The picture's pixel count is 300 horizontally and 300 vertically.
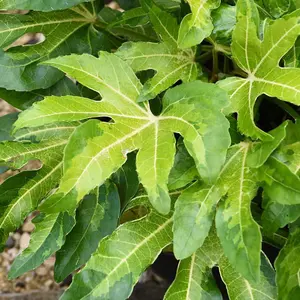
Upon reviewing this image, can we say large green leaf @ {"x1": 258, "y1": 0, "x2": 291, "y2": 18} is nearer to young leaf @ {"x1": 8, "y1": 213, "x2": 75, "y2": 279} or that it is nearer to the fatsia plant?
the fatsia plant

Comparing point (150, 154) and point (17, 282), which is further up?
point (150, 154)

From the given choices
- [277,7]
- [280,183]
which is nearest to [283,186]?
[280,183]

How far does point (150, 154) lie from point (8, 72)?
1.03ft

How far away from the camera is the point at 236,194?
2.45 ft

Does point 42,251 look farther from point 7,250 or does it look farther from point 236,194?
point 7,250

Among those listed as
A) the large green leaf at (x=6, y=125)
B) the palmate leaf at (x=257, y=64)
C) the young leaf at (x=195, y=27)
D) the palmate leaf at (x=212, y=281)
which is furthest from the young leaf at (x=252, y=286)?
the large green leaf at (x=6, y=125)

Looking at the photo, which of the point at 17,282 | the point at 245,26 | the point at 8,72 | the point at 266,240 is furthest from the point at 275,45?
the point at 17,282

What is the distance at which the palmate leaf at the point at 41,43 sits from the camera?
0.92 meters

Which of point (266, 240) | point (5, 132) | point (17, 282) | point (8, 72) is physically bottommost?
point (17, 282)

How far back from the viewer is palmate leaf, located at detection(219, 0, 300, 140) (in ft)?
2.42

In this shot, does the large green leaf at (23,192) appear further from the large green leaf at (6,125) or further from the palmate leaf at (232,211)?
the palmate leaf at (232,211)

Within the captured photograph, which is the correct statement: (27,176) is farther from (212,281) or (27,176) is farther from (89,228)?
(212,281)

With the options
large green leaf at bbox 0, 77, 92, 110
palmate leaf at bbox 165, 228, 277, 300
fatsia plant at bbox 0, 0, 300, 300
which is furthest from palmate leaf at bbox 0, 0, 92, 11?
palmate leaf at bbox 165, 228, 277, 300

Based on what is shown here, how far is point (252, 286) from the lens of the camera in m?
0.80
